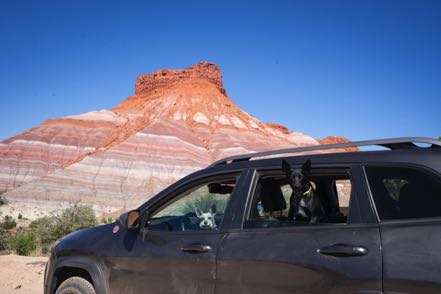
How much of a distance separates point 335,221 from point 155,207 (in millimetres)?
1479

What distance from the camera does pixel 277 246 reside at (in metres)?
3.14

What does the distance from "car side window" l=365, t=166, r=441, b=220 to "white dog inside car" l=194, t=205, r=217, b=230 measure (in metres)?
1.34

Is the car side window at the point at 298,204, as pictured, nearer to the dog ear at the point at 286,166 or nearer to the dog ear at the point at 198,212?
the dog ear at the point at 286,166

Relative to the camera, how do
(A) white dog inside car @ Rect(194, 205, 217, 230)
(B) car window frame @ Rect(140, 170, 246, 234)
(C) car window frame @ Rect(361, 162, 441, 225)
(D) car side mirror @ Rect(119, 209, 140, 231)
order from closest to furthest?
(C) car window frame @ Rect(361, 162, 441, 225) → (B) car window frame @ Rect(140, 170, 246, 234) → (A) white dog inside car @ Rect(194, 205, 217, 230) → (D) car side mirror @ Rect(119, 209, 140, 231)

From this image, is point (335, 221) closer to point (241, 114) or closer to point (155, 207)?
point (155, 207)

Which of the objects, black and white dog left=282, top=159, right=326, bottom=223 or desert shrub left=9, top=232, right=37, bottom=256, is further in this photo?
desert shrub left=9, top=232, right=37, bottom=256

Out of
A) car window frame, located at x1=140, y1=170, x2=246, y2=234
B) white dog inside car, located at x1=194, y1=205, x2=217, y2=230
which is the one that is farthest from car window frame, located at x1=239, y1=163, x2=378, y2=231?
white dog inside car, located at x1=194, y1=205, x2=217, y2=230

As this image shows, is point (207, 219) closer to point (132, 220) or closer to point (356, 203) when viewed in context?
point (132, 220)

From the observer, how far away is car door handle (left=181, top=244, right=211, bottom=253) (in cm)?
348

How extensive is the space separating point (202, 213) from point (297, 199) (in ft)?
2.92

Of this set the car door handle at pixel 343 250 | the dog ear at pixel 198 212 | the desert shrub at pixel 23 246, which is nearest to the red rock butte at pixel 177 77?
the desert shrub at pixel 23 246

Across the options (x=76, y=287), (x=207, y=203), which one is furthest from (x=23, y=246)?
(x=207, y=203)

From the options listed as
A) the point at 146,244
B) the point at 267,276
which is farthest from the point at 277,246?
the point at 146,244

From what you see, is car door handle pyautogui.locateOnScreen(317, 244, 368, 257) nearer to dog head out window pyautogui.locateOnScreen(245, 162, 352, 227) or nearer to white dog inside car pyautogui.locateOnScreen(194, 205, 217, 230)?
dog head out window pyautogui.locateOnScreen(245, 162, 352, 227)
